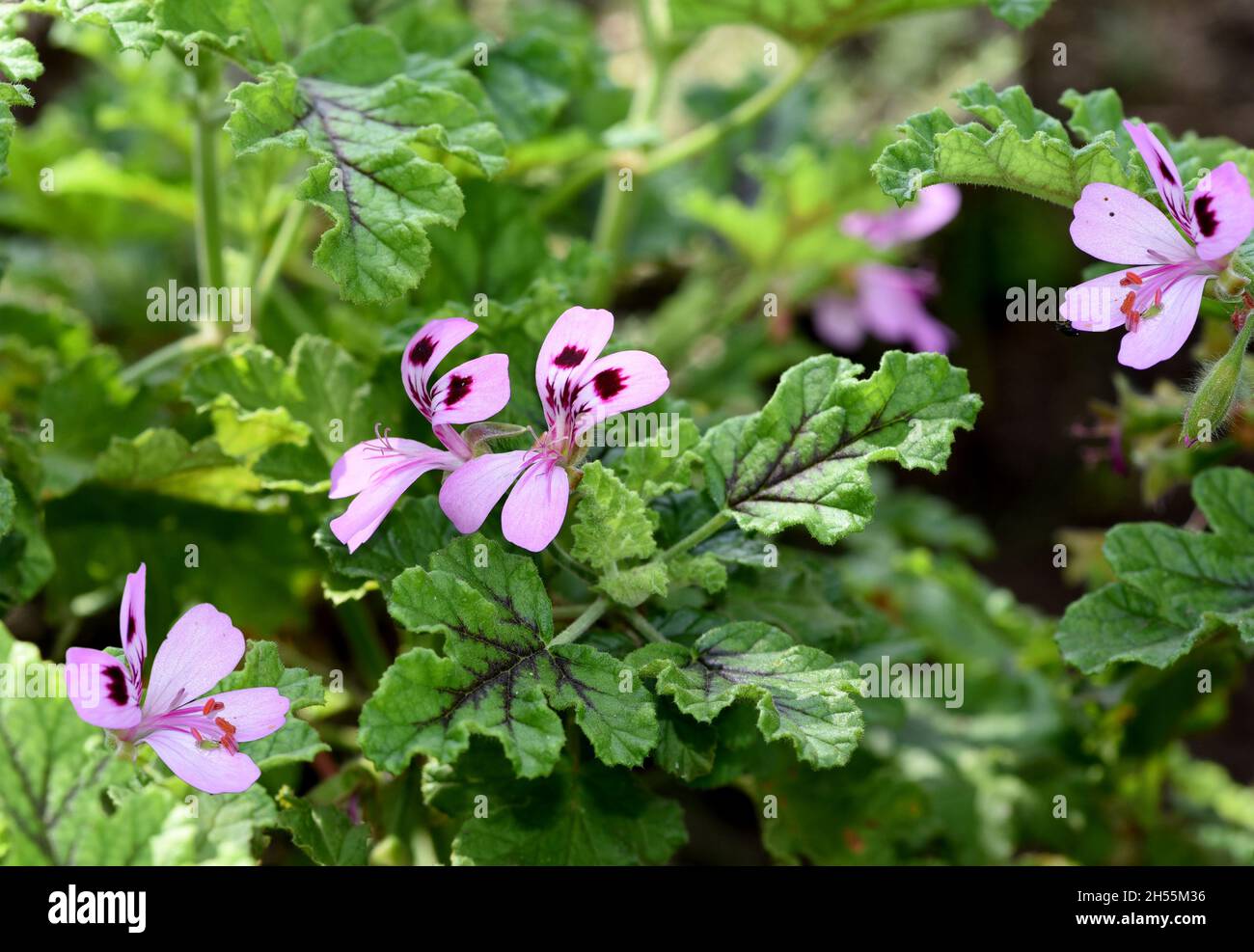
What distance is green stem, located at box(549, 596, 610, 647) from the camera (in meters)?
1.49

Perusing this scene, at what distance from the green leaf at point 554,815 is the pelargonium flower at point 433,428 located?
0.31m

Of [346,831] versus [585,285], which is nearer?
[346,831]

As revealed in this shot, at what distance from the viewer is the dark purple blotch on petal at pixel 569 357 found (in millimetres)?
1484

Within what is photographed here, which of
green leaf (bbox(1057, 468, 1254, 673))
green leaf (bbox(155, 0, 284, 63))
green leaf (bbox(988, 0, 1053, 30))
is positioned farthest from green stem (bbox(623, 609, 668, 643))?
green leaf (bbox(988, 0, 1053, 30))

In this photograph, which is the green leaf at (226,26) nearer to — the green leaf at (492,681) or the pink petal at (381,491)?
the pink petal at (381,491)

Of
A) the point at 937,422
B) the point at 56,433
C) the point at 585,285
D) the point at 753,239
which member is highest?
the point at 753,239

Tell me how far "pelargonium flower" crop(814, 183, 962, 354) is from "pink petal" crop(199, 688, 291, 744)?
6.13 feet

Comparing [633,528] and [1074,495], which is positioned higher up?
[1074,495]

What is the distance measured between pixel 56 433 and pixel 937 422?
4.19ft

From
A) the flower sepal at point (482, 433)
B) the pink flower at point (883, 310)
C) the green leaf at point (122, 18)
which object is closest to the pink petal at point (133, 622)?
the flower sepal at point (482, 433)

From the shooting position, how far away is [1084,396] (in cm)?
385

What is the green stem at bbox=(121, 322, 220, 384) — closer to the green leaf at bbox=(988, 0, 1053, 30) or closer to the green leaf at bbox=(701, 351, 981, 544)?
the green leaf at bbox=(701, 351, 981, 544)

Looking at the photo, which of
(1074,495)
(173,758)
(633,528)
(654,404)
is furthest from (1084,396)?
(173,758)
